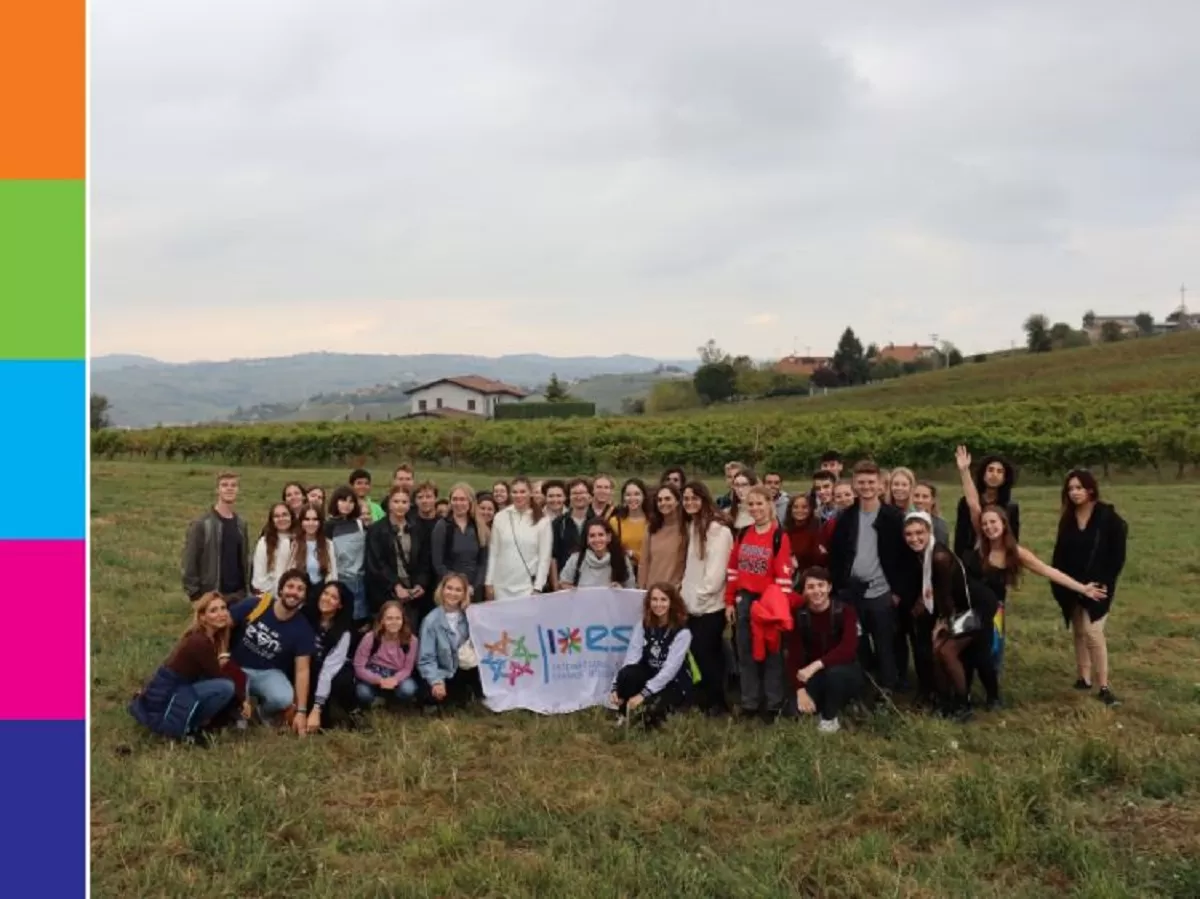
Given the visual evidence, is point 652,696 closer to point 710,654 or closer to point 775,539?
point 710,654

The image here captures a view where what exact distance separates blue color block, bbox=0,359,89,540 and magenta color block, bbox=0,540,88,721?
0.04 m

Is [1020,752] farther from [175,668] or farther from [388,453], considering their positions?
[388,453]

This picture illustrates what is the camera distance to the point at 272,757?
5.84 meters

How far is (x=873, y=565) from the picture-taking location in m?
6.87

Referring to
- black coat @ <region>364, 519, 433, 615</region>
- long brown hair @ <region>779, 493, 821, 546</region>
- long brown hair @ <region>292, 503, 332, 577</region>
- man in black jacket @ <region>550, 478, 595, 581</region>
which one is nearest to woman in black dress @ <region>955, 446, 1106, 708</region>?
long brown hair @ <region>779, 493, 821, 546</region>

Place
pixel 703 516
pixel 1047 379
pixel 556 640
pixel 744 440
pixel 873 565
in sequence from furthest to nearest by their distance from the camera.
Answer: pixel 1047 379 → pixel 744 440 → pixel 556 640 → pixel 703 516 → pixel 873 565

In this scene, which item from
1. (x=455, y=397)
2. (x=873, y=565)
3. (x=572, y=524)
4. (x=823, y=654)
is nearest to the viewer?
(x=823, y=654)

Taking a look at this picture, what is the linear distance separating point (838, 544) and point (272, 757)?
416 cm

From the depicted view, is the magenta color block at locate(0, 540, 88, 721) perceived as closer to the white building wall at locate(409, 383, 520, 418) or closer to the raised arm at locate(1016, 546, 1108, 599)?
the raised arm at locate(1016, 546, 1108, 599)

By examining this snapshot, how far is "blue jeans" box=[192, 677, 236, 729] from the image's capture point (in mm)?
6117

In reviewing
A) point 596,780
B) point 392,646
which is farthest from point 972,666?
point 392,646

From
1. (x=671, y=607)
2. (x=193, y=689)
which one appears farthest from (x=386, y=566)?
(x=671, y=607)

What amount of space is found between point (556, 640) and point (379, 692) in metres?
1.40

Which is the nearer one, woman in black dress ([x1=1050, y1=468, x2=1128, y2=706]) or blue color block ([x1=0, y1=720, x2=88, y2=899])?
blue color block ([x1=0, y1=720, x2=88, y2=899])
